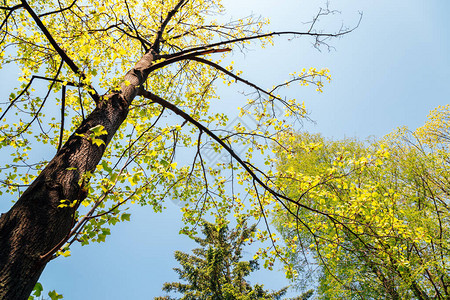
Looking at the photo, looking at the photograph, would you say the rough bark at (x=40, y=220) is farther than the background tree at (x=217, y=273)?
No

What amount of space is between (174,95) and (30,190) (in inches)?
228

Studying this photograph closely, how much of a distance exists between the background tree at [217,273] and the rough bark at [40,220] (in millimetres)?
7221

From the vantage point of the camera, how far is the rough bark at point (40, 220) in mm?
1561

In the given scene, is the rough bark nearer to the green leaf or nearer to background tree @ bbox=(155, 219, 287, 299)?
the green leaf

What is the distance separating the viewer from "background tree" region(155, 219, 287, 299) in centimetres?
1041

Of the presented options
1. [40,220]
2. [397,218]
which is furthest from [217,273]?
[40,220]

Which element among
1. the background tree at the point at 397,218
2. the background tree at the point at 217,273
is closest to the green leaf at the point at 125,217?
the background tree at the point at 397,218

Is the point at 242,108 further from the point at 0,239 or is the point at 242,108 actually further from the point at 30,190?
the point at 0,239

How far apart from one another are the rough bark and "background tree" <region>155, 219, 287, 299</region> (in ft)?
23.7

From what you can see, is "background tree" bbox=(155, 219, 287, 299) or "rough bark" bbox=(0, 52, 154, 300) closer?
"rough bark" bbox=(0, 52, 154, 300)

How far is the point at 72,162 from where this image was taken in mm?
2240

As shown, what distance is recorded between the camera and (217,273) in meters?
10.7

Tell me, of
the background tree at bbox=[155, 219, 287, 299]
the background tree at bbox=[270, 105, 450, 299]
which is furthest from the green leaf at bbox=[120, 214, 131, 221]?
the background tree at bbox=[155, 219, 287, 299]

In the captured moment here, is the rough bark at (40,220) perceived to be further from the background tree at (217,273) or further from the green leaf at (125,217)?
the background tree at (217,273)
